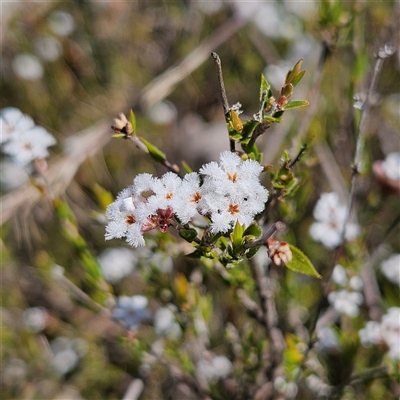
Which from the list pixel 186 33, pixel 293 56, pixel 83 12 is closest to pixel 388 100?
pixel 293 56

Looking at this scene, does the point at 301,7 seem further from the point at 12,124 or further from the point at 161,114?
the point at 12,124

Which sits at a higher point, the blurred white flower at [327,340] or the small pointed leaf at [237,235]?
the blurred white flower at [327,340]

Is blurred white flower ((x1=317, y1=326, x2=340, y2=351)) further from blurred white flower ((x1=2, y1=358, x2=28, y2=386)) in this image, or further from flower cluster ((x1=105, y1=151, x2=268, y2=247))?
blurred white flower ((x1=2, y1=358, x2=28, y2=386))

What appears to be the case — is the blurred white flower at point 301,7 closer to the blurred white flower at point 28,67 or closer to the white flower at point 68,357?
the blurred white flower at point 28,67

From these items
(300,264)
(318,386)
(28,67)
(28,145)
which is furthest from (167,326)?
(28,67)

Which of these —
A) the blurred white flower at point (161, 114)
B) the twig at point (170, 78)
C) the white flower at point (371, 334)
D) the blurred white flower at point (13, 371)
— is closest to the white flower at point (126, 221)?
the white flower at point (371, 334)

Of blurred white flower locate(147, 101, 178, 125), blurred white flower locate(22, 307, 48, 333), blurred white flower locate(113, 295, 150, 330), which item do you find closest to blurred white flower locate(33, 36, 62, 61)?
blurred white flower locate(147, 101, 178, 125)

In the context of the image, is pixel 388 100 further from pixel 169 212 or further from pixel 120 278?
pixel 169 212
